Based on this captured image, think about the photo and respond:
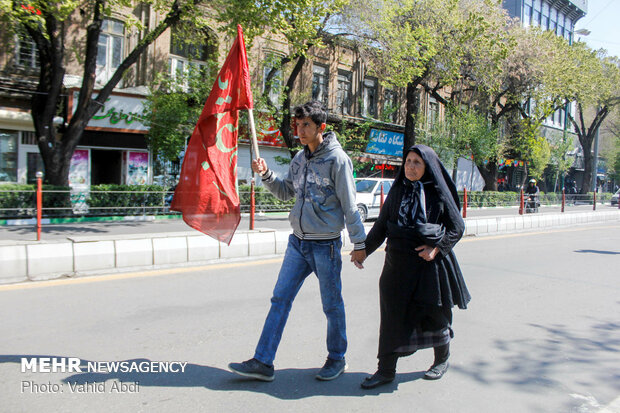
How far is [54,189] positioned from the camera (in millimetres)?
12828

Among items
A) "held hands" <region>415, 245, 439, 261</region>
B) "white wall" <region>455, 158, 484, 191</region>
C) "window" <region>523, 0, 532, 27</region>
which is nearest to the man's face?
"held hands" <region>415, 245, 439, 261</region>

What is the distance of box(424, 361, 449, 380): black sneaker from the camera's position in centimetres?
366

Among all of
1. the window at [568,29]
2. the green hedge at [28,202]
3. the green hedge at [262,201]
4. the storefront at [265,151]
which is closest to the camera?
the green hedge at [28,202]

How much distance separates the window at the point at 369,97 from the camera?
29.7 metres

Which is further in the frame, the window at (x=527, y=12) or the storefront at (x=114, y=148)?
the window at (x=527, y=12)

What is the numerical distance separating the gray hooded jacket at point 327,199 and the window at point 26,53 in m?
16.9

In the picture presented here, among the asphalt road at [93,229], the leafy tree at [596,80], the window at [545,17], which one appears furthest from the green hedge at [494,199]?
the window at [545,17]

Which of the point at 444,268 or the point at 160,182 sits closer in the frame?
the point at 444,268

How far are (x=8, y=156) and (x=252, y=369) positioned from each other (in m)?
17.1

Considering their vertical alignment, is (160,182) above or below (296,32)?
below

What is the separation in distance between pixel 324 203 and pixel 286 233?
6026mm

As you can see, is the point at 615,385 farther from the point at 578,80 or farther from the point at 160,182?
the point at 578,80

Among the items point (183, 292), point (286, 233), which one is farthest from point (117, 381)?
point (286, 233)

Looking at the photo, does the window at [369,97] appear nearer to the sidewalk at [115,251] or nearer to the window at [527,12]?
the window at [527,12]
